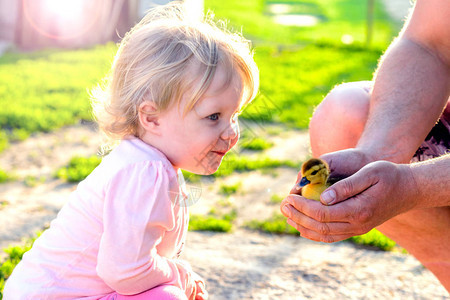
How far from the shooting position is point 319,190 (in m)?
1.89

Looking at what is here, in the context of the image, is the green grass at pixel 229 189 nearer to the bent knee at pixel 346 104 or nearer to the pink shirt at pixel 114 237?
the bent knee at pixel 346 104

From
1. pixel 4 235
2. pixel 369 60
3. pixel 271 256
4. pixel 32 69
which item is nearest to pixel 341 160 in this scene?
pixel 271 256

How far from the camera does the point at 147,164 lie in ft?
6.02

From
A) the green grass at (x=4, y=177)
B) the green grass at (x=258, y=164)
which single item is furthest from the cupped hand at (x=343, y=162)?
the green grass at (x=4, y=177)

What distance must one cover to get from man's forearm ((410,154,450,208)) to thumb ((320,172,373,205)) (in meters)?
0.23

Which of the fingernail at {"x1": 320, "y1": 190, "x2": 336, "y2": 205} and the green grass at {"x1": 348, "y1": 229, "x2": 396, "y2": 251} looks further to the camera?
the green grass at {"x1": 348, "y1": 229, "x2": 396, "y2": 251}

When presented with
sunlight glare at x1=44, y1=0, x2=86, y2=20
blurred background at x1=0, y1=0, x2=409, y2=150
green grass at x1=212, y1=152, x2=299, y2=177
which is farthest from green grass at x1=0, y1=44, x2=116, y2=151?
green grass at x1=212, y1=152, x2=299, y2=177

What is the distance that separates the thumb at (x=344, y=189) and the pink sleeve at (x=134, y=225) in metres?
0.52

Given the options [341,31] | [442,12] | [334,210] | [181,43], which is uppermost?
[442,12]

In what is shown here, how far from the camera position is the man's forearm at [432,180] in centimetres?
194

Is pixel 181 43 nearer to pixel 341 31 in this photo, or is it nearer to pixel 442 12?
pixel 442 12

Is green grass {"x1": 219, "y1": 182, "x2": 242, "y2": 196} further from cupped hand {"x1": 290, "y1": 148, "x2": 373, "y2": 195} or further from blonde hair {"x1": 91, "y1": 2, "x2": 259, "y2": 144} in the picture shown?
blonde hair {"x1": 91, "y1": 2, "x2": 259, "y2": 144}

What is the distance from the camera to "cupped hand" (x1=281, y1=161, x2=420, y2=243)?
5.94ft

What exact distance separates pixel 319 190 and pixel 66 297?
94 centimetres
